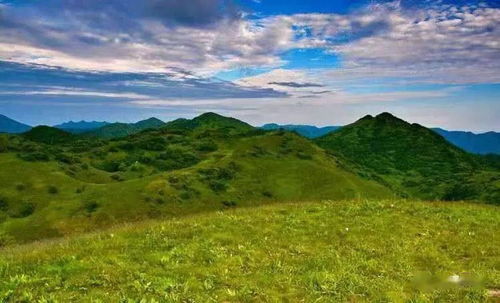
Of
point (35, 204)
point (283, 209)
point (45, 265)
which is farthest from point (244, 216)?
point (35, 204)

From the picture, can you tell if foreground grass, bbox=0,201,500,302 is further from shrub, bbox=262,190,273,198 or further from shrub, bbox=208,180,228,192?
shrub, bbox=262,190,273,198

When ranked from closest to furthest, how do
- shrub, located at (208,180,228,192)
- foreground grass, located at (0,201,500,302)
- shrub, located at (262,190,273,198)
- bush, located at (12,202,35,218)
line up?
foreground grass, located at (0,201,500,302)
bush, located at (12,202,35,218)
shrub, located at (208,180,228,192)
shrub, located at (262,190,273,198)

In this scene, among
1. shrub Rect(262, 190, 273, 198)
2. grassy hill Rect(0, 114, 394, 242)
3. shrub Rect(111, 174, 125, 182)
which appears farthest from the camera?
shrub Rect(111, 174, 125, 182)

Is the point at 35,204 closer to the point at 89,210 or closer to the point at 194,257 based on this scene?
the point at 89,210

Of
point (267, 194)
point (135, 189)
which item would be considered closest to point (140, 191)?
point (135, 189)

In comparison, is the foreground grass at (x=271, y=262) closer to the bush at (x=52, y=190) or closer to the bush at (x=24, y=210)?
the bush at (x=24, y=210)

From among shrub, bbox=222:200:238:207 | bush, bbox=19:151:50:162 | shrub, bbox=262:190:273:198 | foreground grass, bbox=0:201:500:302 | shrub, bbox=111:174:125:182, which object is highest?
foreground grass, bbox=0:201:500:302

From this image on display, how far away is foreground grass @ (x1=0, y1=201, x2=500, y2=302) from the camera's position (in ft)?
54.0

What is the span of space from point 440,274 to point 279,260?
6.27m

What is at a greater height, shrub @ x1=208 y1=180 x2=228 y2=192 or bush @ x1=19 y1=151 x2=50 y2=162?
bush @ x1=19 y1=151 x2=50 y2=162

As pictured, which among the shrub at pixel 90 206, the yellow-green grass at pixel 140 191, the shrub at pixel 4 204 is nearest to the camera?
the yellow-green grass at pixel 140 191

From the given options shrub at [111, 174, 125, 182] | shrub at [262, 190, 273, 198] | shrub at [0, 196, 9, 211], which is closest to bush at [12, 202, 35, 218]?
shrub at [0, 196, 9, 211]

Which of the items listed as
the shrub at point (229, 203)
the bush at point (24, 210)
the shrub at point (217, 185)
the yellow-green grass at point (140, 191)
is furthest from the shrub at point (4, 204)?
the shrub at point (229, 203)

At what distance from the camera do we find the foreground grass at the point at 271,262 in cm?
1645
